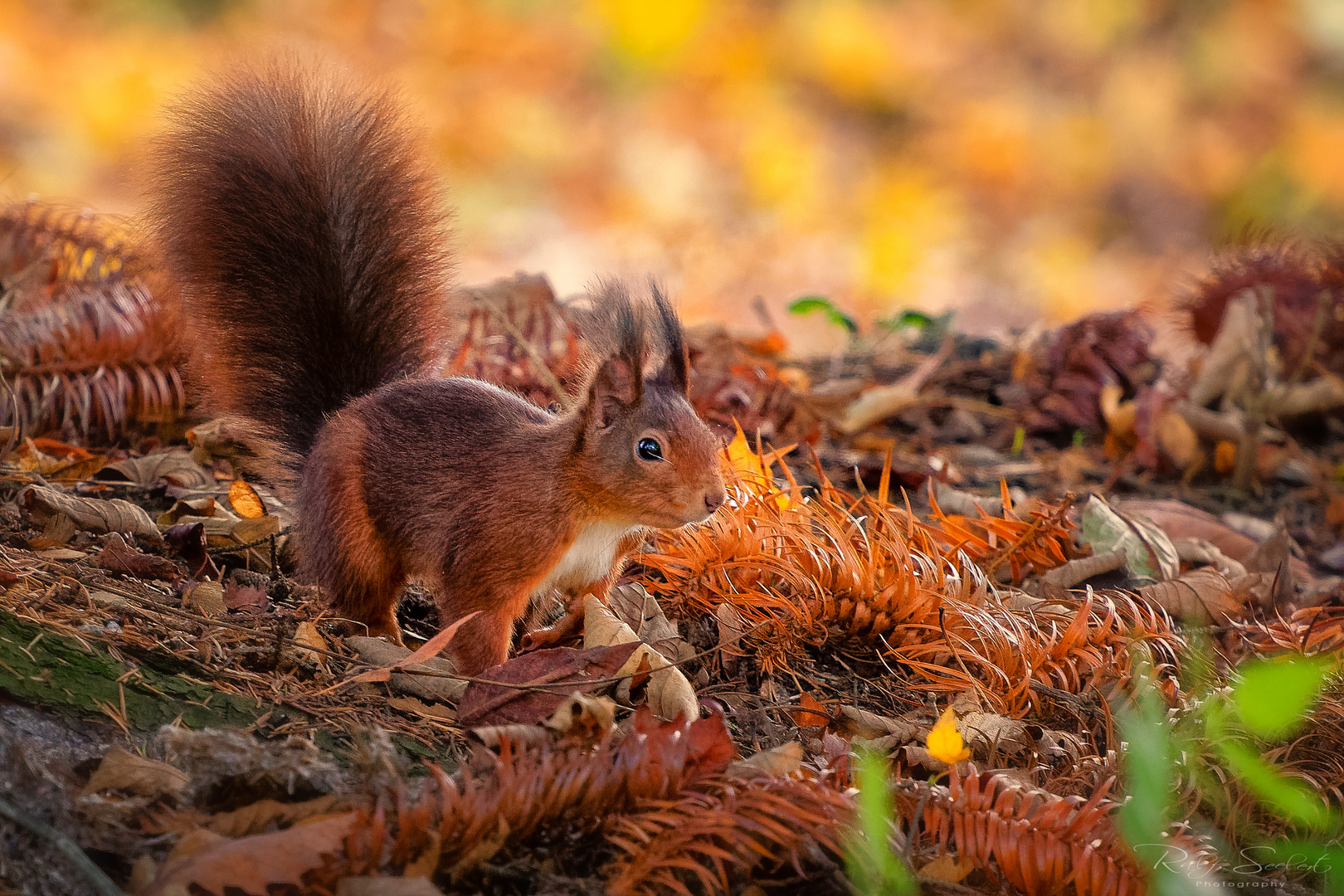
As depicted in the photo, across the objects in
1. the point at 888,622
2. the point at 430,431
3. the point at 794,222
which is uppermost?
the point at 794,222

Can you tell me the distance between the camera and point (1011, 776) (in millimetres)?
1440

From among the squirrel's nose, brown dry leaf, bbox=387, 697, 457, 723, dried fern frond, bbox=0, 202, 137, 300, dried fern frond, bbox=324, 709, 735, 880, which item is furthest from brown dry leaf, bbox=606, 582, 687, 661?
dried fern frond, bbox=0, 202, 137, 300

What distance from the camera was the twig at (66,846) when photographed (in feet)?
3.01

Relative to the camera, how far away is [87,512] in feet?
6.07

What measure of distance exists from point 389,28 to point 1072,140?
4.54 m

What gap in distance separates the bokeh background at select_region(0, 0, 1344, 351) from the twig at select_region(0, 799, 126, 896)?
15.8 feet

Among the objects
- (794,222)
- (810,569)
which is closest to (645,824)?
(810,569)

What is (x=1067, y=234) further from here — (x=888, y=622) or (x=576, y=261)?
(x=888, y=622)

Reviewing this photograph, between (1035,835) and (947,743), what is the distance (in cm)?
30

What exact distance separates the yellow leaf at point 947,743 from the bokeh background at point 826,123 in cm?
429

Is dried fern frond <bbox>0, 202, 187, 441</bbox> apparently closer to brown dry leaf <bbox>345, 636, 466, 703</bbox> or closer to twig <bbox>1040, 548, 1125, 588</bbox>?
brown dry leaf <bbox>345, 636, 466, 703</bbox>

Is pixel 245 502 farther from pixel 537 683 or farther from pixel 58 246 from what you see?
pixel 58 246

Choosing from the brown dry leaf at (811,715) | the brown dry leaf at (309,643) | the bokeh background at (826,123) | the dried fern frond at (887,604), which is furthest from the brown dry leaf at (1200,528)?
the bokeh background at (826,123)

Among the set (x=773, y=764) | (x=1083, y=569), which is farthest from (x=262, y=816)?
(x=1083, y=569)
